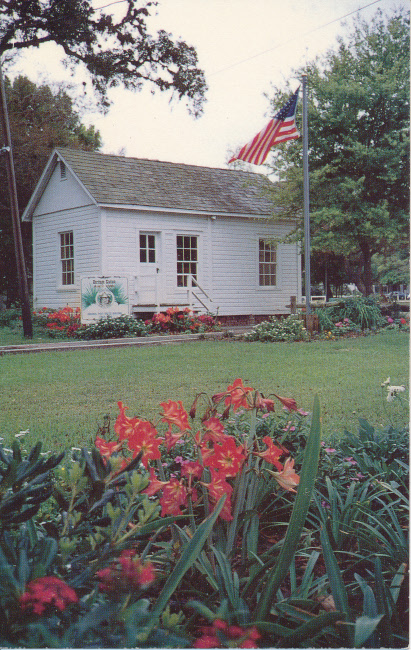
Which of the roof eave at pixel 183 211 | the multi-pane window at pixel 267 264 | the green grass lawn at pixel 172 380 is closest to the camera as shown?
the green grass lawn at pixel 172 380

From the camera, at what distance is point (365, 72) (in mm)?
10062

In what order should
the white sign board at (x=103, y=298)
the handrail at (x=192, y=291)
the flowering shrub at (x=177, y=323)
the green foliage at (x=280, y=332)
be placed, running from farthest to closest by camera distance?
the handrail at (x=192, y=291) → the white sign board at (x=103, y=298) → the flowering shrub at (x=177, y=323) → the green foliage at (x=280, y=332)

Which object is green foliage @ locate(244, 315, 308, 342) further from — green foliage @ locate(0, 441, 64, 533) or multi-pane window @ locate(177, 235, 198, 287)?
green foliage @ locate(0, 441, 64, 533)

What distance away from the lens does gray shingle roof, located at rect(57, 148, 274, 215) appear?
1061 cm

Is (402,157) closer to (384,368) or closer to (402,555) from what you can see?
(384,368)

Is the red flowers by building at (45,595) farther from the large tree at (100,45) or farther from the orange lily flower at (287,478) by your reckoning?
the large tree at (100,45)

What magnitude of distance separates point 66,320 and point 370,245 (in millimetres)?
5233

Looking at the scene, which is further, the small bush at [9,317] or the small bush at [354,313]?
the small bush at [9,317]

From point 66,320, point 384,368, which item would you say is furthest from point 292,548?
point 66,320

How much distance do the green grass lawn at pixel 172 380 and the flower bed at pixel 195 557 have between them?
4.36 ft

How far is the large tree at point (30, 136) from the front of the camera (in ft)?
11.6

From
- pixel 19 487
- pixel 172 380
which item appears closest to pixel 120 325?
pixel 172 380

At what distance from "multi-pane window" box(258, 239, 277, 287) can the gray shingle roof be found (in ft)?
2.71

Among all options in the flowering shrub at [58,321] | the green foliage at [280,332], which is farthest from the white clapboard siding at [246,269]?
the green foliage at [280,332]
